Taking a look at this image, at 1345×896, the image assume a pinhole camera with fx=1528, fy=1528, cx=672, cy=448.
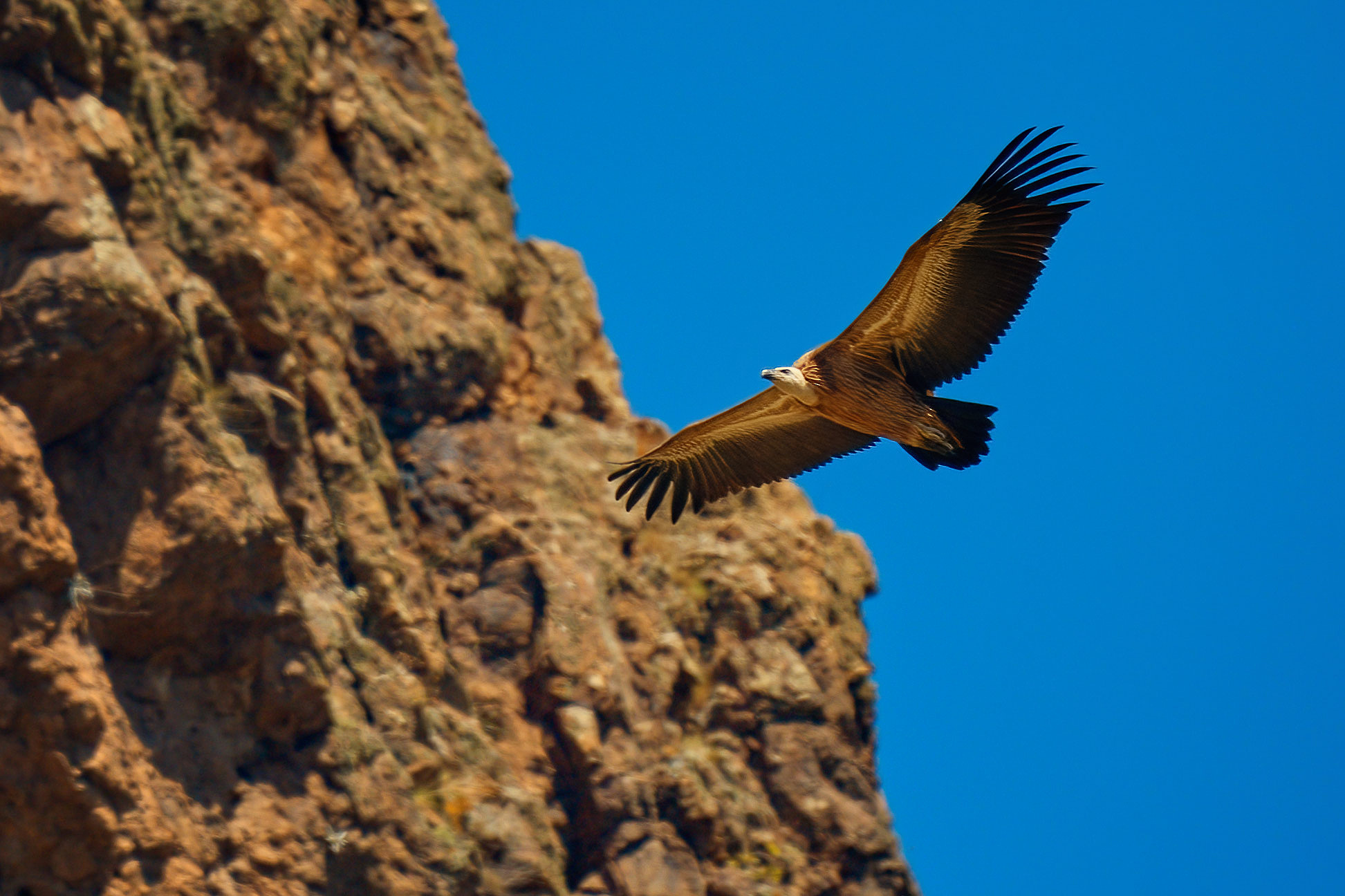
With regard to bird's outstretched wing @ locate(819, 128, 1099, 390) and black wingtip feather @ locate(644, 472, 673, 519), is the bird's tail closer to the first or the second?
bird's outstretched wing @ locate(819, 128, 1099, 390)

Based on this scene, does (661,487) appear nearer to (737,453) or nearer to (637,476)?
(637,476)

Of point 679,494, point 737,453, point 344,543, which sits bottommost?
point 344,543

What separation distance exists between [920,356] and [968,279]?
82 centimetres

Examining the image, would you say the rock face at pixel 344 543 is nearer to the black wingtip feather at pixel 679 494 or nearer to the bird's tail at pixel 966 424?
the black wingtip feather at pixel 679 494

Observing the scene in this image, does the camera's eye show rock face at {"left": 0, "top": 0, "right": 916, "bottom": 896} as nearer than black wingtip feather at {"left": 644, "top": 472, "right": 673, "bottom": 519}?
Yes

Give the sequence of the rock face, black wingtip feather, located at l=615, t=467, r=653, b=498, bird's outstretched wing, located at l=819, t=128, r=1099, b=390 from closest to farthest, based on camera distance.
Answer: bird's outstretched wing, located at l=819, t=128, r=1099, b=390
the rock face
black wingtip feather, located at l=615, t=467, r=653, b=498

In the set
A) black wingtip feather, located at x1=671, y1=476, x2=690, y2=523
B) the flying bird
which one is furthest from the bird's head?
black wingtip feather, located at x1=671, y1=476, x2=690, y2=523

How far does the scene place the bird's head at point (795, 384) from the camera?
1209 centimetres

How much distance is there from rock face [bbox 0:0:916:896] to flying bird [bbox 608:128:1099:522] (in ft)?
11.2

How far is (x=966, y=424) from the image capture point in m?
11.7

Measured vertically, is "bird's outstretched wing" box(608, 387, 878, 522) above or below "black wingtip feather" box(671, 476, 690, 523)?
above

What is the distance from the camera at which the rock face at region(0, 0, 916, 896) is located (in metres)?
12.3

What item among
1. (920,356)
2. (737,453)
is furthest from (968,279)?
(737,453)

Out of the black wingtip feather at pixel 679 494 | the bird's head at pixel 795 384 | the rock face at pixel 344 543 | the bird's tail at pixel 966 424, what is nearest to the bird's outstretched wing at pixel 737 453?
the black wingtip feather at pixel 679 494
